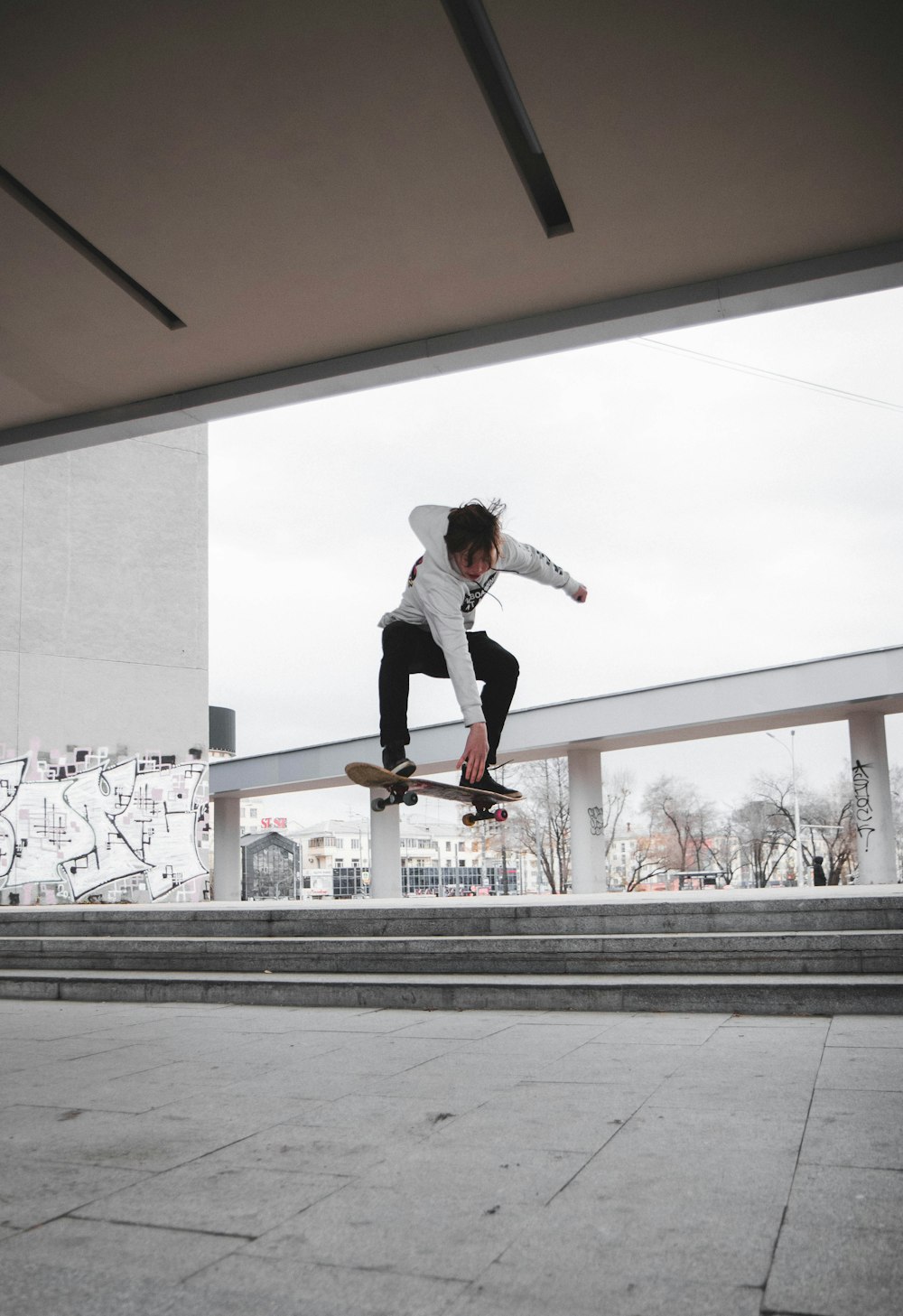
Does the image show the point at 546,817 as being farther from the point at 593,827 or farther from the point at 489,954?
the point at 489,954

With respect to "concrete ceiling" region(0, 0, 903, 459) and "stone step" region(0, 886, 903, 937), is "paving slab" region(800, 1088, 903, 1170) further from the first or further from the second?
"concrete ceiling" region(0, 0, 903, 459)

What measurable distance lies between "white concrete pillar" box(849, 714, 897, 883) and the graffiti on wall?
13.6 m

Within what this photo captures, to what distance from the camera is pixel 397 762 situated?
6211mm

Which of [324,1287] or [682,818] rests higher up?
[682,818]

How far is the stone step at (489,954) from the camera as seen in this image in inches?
283

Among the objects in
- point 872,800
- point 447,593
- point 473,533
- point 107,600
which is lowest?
point 872,800

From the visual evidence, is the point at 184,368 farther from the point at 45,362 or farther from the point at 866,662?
the point at 866,662

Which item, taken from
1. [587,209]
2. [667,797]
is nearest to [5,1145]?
[587,209]

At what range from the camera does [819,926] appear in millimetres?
7953

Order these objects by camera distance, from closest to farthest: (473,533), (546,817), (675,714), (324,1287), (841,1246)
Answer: (324,1287), (841,1246), (473,533), (675,714), (546,817)

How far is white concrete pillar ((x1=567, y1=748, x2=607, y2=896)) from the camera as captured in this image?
23.6 metres

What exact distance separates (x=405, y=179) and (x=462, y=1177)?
13.3 feet

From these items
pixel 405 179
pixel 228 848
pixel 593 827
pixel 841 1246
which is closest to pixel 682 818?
pixel 228 848

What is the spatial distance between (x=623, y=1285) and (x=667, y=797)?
68.9 m
